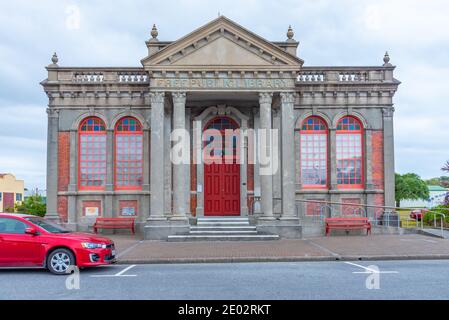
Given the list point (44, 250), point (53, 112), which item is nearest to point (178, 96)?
point (53, 112)

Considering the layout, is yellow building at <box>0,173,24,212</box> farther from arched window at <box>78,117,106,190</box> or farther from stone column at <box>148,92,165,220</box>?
stone column at <box>148,92,165,220</box>

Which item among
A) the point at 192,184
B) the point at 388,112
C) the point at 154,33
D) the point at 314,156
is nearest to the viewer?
the point at 154,33

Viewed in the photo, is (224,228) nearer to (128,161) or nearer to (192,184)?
(192,184)

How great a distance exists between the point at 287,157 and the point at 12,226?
35.4ft

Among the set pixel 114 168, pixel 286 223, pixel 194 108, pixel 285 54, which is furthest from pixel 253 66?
pixel 114 168

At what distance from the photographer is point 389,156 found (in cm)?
2242

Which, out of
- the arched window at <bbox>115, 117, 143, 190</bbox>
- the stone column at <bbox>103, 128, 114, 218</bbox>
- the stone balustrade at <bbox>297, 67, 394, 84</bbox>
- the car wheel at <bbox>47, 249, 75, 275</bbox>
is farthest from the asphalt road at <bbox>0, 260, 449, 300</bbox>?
the stone balustrade at <bbox>297, 67, 394, 84</bbox>

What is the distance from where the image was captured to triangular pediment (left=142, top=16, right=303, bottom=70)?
760 inches

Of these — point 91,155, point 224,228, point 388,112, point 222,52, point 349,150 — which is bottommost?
point 224,228

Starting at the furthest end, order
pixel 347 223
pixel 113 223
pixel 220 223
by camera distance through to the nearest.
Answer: pixel 113 223 → pixel 347 223 → pixel 220 223

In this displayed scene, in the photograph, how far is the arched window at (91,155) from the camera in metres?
22.5

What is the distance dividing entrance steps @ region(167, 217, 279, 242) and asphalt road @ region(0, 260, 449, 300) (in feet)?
17.4

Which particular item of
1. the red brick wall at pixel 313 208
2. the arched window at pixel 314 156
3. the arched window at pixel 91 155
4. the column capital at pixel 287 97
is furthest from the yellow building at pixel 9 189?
the column capital at pixel 287 97

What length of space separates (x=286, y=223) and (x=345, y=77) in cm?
738
